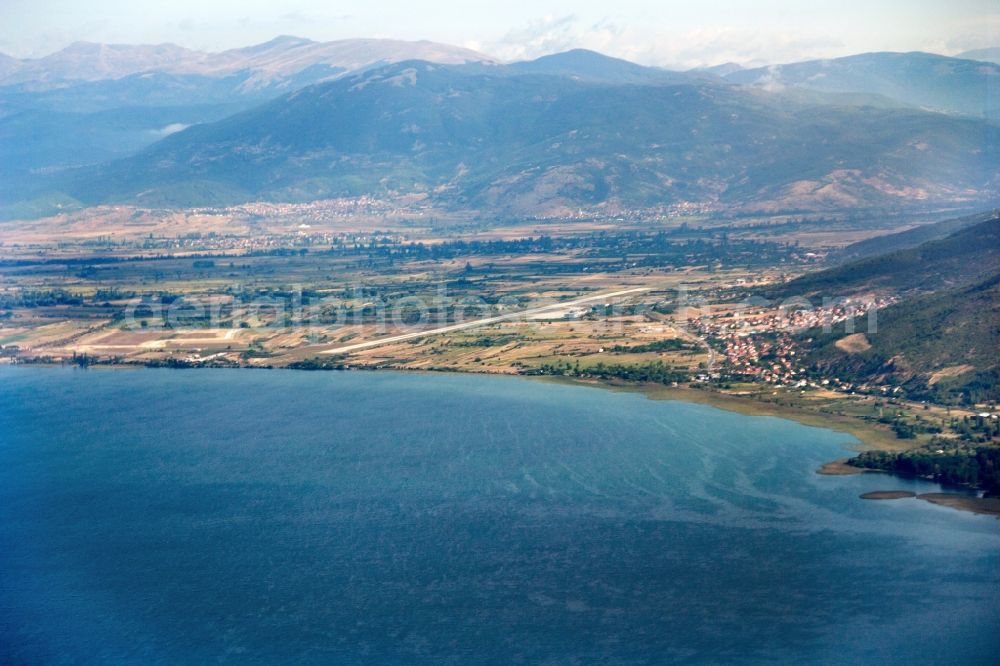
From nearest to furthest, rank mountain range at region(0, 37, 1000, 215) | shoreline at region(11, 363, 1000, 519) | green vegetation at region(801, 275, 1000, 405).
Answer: shoreline at region(11, 363, 1000, 519) → green vegetation at region(801, 275, 1000, 405) → mountain range at region(0, 37, 1000, 215)

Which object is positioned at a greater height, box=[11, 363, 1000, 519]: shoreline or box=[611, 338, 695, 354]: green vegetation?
box=[611, 338, 695, 354]: green vegetation

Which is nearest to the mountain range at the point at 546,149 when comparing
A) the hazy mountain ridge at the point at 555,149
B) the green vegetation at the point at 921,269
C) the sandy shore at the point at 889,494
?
the hazy mountain ridge at the point at 555,149

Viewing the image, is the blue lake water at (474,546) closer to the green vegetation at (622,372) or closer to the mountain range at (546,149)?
the green vegetation at (622,372)

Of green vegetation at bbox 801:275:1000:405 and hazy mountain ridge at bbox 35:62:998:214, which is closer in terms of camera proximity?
green vegetation at bbox 801:275:1000:405

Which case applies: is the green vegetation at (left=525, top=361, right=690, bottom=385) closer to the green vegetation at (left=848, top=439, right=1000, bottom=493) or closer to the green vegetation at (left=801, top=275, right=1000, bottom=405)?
the green vegetation at (left=801, top=275, right=1000, bottom=405)

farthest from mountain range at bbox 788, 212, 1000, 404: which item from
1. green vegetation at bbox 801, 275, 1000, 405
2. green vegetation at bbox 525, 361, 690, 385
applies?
green vegetation at bbox 525, 361, 690, 385

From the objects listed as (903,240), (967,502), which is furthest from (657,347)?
(903,240)
